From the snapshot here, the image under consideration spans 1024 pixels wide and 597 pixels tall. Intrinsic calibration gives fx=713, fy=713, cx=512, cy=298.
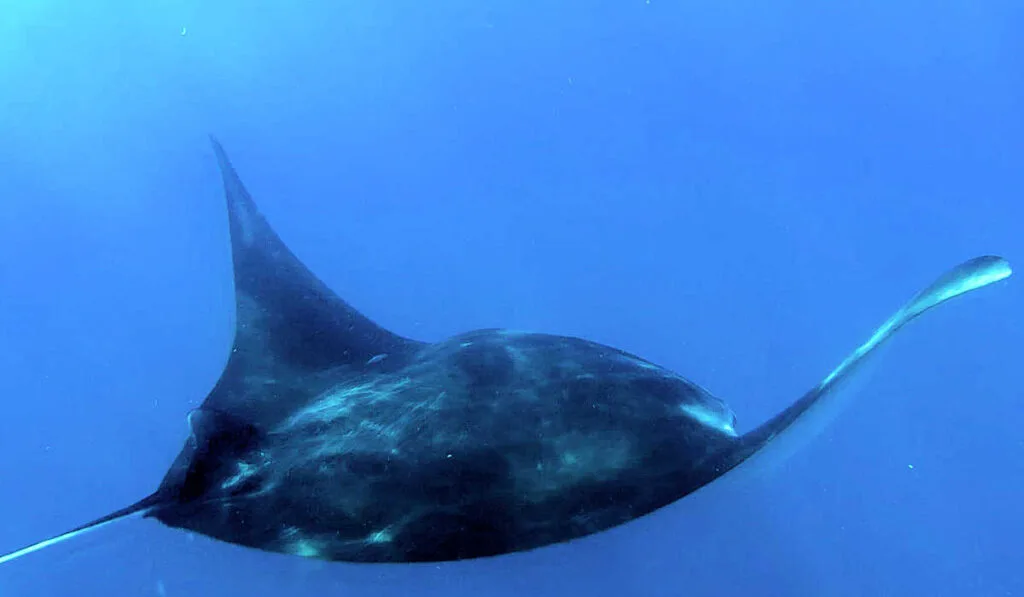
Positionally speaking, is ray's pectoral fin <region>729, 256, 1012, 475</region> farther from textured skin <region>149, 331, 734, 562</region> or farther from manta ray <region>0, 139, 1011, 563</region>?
textured skin <region>149, 331, 734, 562</region>

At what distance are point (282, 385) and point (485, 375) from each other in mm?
1144

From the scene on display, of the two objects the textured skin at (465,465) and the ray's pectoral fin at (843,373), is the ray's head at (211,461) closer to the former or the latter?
the textured skin at (465,465)

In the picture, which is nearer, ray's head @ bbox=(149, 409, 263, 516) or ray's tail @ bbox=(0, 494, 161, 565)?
ray's tail @ bbox=(0, 494, 161, 565)

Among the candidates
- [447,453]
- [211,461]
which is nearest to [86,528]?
[211,461]

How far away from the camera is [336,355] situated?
4.07m

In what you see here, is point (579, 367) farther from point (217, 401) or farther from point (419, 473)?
point (217, 401)

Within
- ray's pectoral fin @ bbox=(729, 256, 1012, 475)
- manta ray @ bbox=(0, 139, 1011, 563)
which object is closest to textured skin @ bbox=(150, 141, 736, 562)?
manta ray @ bbox=(0, 139, 1011, 563)

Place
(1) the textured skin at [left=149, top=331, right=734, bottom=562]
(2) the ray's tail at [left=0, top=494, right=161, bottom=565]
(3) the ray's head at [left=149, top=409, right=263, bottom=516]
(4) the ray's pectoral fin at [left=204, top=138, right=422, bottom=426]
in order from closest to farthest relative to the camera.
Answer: (2) the ray's tail at [left=0, top=494, right=161, bottom=565], (1) the textured skin at [left=149, top=331, right=734, bottom=562], (3) the ray's head at [left=149, top=409, right=263, bottom=516], (4) the ray's pectoral fin at [left=204, top=138, right=422, bottom=426]

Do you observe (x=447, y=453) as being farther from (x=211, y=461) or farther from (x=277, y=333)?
(x=277, y=333)

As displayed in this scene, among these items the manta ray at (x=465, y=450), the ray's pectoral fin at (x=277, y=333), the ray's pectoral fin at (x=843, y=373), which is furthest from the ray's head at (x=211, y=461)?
the ray's pectoral fin at (x=843, y=373)

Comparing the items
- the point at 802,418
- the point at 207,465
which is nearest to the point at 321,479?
the point at 207,465

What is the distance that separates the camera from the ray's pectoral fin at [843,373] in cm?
260

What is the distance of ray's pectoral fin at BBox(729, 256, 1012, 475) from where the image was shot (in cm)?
260

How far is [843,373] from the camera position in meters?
2.59
